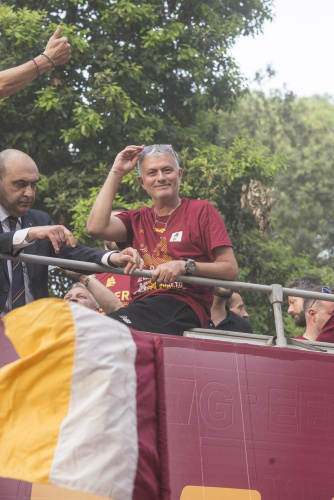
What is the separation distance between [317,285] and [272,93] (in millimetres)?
18043

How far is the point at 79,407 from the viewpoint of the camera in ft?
7.68

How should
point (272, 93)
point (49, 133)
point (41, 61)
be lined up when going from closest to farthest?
point (41, 61) < point (49, 133) < point (272, 93)

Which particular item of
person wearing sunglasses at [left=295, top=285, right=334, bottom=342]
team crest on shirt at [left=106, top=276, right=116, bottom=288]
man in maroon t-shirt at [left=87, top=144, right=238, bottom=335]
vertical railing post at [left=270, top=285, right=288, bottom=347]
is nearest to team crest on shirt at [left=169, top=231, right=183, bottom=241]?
man in maroon t-shirt at [left=87, top=144, right=238, bottom=335]

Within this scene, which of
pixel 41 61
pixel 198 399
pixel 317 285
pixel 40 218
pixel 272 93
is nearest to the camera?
pixel 198 399

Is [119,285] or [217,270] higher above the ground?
[217,270]

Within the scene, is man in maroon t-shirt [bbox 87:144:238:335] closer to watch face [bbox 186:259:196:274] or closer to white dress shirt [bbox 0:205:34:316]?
watch face [bbox 186:259:196:274]

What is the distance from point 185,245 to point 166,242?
0.12m

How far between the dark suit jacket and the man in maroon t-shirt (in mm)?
216

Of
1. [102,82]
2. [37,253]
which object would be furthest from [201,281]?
[102,82]

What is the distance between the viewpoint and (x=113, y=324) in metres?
2.54

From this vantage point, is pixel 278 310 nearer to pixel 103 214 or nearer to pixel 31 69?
pixel 103 214

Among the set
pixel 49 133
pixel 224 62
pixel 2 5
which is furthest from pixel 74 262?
pixel 224 62

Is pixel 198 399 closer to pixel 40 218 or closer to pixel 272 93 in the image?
pixel 40 218

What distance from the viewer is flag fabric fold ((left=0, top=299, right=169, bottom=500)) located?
2.24 m
